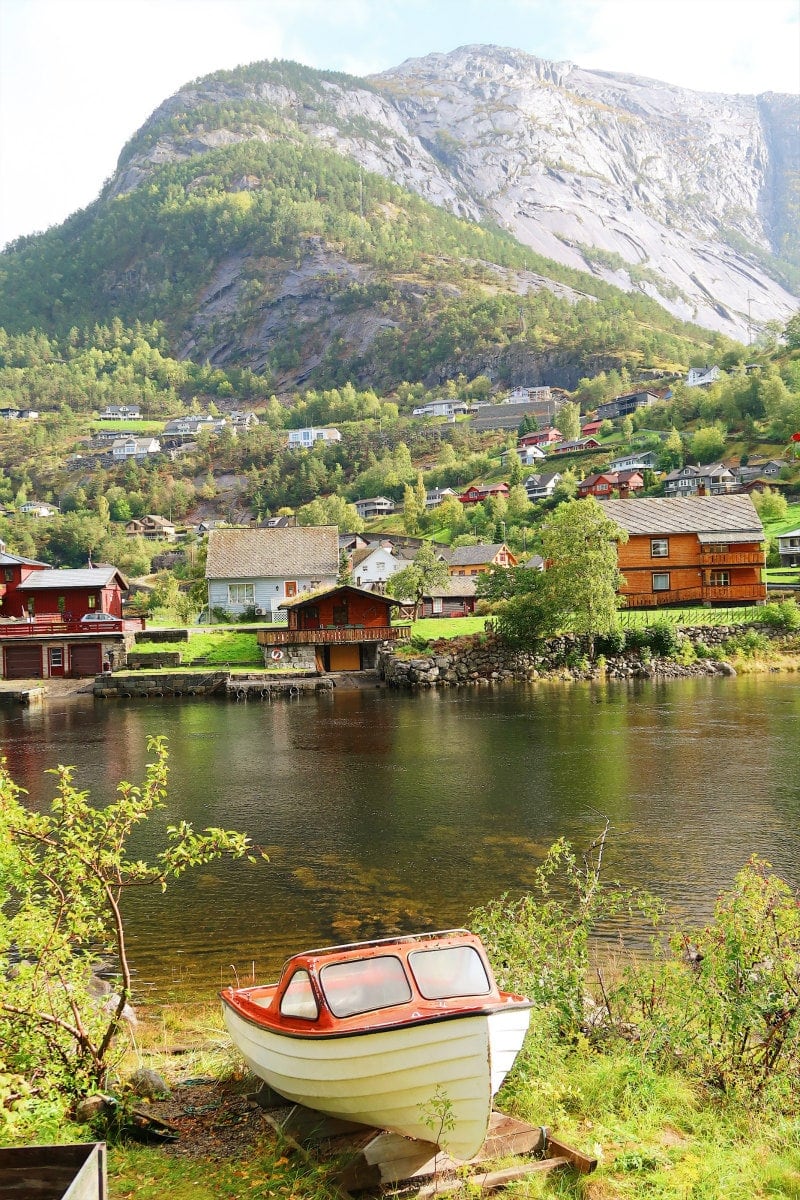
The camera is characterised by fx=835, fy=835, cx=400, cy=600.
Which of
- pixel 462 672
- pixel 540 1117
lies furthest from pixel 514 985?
pixel 462 672

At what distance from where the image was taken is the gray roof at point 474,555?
93750 mm

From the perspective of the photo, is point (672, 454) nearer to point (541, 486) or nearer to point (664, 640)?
point (541, 486)

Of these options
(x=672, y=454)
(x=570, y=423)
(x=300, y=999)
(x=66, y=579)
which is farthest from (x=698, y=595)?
(x=570, y=423)

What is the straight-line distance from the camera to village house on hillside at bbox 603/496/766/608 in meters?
67.0

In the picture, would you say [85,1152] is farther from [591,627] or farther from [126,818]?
[591,627]

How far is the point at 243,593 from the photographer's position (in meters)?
71.1

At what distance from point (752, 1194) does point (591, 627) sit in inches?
1901

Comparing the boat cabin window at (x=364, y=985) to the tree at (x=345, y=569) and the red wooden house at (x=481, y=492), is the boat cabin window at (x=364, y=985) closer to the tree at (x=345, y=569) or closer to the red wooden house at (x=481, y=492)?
the tree at (x=345, y=569)

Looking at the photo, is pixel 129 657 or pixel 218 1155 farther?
pixel 129 657

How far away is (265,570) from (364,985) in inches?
2518

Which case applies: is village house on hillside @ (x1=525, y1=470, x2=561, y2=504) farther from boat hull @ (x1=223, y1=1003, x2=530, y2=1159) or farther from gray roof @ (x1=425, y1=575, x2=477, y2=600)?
boat hull @ (x1=223, y1=1003, x2=530, y2=1159)

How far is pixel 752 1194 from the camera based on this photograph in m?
6.87

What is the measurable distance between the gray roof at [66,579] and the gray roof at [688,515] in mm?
39202

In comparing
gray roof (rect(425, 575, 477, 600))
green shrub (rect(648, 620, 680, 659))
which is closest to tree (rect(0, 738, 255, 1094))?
green shrub (rect(648, 620, 680, 659))
